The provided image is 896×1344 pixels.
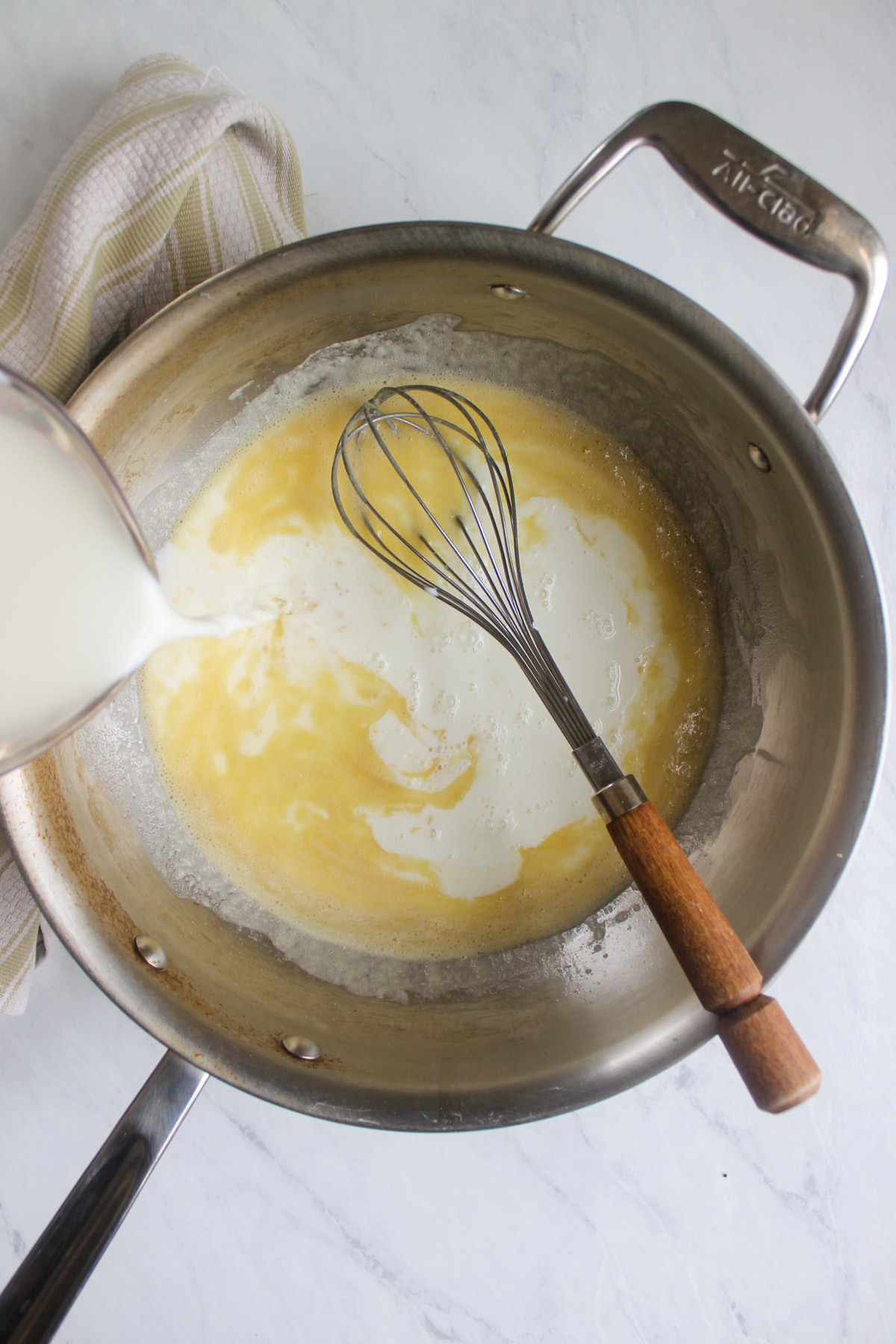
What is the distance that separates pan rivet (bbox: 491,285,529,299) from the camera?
68 cm

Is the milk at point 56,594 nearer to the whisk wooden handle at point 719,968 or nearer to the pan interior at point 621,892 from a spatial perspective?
the pan interior at point 621,892

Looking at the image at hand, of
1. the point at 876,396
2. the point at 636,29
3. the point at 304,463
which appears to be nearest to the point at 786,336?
the point at 876,396

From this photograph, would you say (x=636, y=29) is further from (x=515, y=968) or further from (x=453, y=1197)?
(x=453, y=1197)

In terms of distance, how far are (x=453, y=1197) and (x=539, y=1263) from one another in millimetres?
110

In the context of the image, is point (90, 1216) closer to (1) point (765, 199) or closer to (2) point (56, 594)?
(2) point (56, 594)

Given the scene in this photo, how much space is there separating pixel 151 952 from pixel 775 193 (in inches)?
30.0

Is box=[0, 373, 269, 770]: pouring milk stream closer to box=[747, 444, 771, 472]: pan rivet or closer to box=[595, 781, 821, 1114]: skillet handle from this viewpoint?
box=[595, 781, 821, 1114]: skillet handle

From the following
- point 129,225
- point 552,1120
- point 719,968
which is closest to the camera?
point 719,968

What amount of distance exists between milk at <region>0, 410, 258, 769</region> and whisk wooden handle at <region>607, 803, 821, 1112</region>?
40 cm

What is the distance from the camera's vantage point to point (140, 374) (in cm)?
64

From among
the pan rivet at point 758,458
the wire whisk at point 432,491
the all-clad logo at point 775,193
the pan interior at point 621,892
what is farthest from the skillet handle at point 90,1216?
the all-clad logo at point 775,193

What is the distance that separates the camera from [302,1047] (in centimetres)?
71

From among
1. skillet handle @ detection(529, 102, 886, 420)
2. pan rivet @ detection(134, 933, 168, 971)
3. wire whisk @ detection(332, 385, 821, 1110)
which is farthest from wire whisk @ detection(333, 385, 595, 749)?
pan rivet @ detection(134, 933, 168, 971)

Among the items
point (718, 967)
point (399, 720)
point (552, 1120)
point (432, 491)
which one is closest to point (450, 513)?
point (432, 491)
